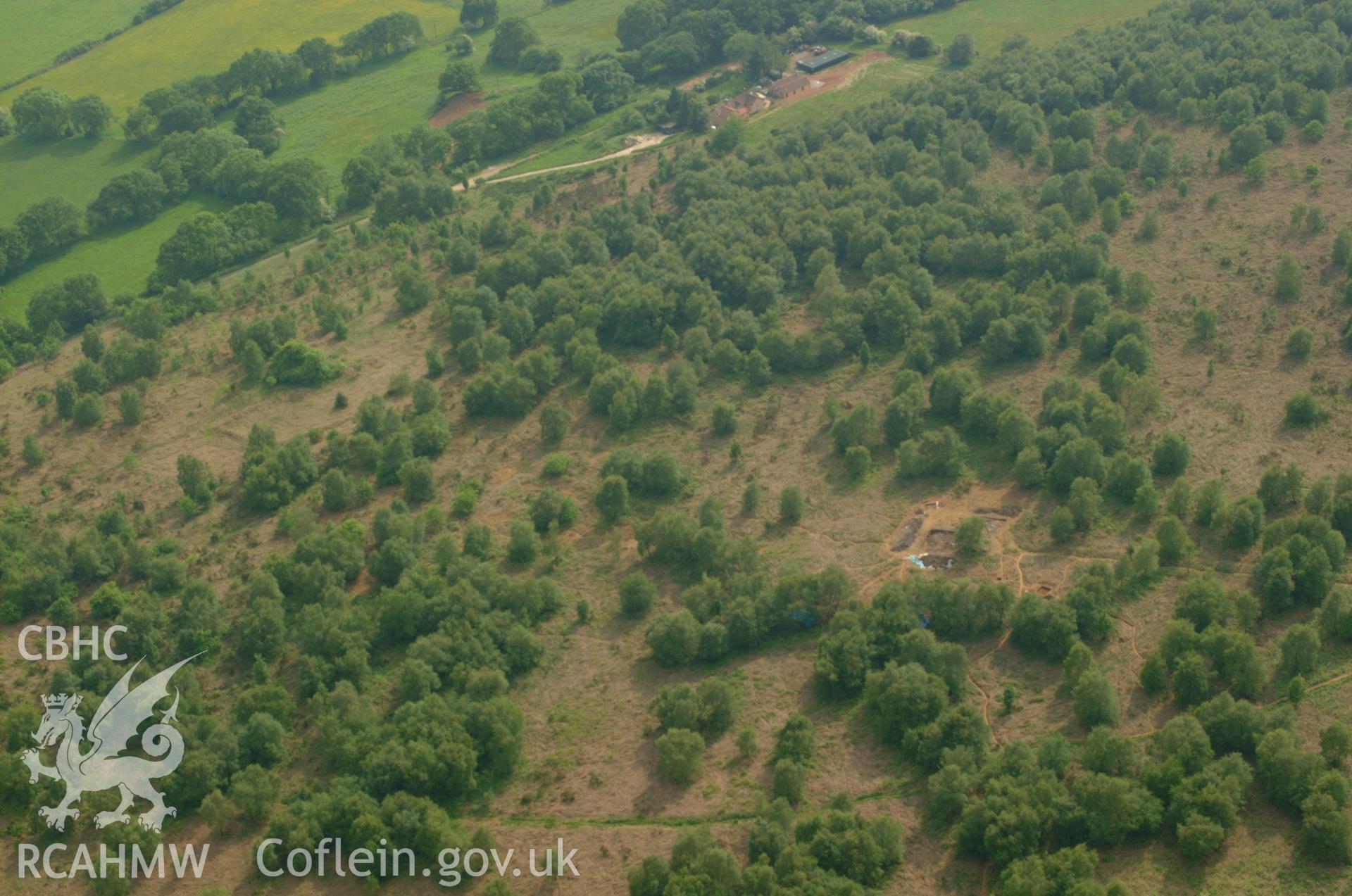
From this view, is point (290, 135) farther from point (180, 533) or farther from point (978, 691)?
point (978, 691)

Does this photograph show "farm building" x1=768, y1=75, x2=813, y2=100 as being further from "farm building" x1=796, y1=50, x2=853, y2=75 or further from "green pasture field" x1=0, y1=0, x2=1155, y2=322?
"farm building" x1=796, y1=50, x2=853, y2=75

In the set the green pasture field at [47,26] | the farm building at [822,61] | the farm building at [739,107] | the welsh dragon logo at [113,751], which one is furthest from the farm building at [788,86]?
the welsh dragon logo at [113,751]

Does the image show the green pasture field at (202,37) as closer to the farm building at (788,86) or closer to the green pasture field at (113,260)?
the green pasture field at (113,260)

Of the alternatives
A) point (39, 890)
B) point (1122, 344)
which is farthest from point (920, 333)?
point (39, 890)

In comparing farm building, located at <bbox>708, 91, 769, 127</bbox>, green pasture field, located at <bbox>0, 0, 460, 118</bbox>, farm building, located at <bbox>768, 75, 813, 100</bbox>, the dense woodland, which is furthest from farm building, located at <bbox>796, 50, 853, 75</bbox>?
green pasture field, located at <bbox>0, 0, 460, 118</bbox>

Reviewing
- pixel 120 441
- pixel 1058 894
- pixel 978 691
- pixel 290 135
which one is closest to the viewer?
pixel 1058 894

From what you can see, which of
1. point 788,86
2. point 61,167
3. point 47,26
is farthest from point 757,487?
point 47,26
